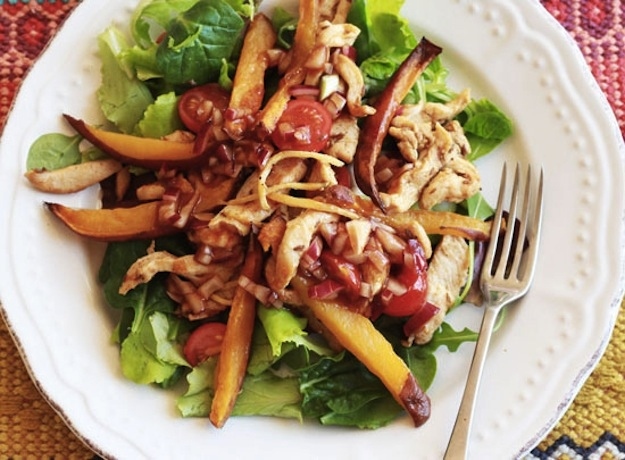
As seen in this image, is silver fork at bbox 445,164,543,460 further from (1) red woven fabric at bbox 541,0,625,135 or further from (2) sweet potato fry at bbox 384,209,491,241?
(1) red woven fabric at bbox 541,0,625,135

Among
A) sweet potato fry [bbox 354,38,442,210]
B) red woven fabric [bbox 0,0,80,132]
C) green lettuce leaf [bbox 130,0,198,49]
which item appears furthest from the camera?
red woven fabric [bbox 0,0,80,132]

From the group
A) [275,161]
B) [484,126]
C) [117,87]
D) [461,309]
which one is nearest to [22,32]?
[117,87]

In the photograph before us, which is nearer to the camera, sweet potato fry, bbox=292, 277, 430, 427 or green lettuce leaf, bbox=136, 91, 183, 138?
sweet potato fry, bbox=292, 277, 430, 427

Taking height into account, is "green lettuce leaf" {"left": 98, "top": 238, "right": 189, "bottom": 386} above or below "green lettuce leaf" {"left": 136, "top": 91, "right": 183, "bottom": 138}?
below

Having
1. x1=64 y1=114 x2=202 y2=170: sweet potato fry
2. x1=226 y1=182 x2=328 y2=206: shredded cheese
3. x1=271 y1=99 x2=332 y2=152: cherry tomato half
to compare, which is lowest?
x1=64 y1=114 x2=202 y2=170: sweet potato fry

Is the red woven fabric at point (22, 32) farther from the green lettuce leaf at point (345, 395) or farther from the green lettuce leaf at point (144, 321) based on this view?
the green lettuce leaf at point (345, 395)

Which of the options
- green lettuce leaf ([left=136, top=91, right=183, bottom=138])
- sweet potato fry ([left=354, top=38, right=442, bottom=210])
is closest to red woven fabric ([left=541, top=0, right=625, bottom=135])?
sweet potato fry ([left=354, top=38, right=442, bottom=210])

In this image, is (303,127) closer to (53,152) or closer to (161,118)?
(161,118)

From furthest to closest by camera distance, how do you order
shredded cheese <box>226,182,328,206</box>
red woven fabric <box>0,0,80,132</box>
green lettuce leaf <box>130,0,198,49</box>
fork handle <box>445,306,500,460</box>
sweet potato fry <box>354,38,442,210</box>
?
red woven fabric <box>0,0,80,132</box> < green lettuce leaf <box>130,0,198,49</box> < sweet potato fry <box>354,38,442,210</box> < shredded cheese <box>226,182,328,206</box> < fork handle <box>445,306,500,460</box>
